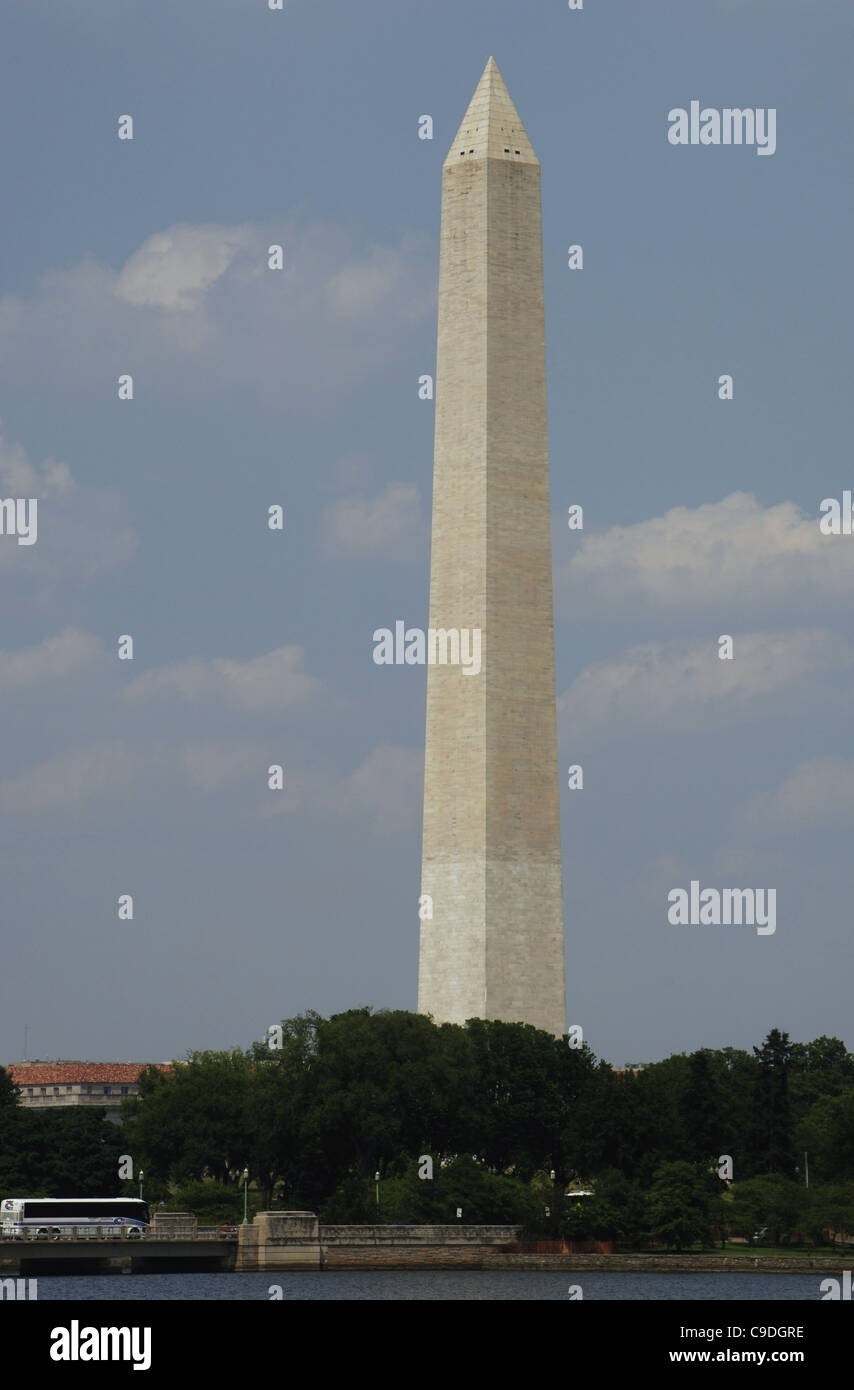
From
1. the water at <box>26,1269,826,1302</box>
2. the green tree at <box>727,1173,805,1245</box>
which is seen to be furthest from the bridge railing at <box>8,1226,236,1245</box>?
the green tree at <box>727,1173,805,1245</box>

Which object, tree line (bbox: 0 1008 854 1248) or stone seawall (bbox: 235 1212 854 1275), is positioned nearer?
stone seawall (bbox: 235 1212 854 1275)

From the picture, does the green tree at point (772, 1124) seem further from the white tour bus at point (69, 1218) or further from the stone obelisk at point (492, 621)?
the white tour bus at point (69, 1218)

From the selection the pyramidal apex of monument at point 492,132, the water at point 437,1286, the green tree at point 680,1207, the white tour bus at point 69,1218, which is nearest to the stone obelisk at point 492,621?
the pyramidal apex of monument at point 492,132

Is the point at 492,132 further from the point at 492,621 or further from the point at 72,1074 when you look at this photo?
the point at 72,1074

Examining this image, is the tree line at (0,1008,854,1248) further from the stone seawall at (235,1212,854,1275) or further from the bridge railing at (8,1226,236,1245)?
the bridge railing at (8,1226,236,1245)

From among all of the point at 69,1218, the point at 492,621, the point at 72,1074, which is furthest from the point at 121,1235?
the point at 72,1074
